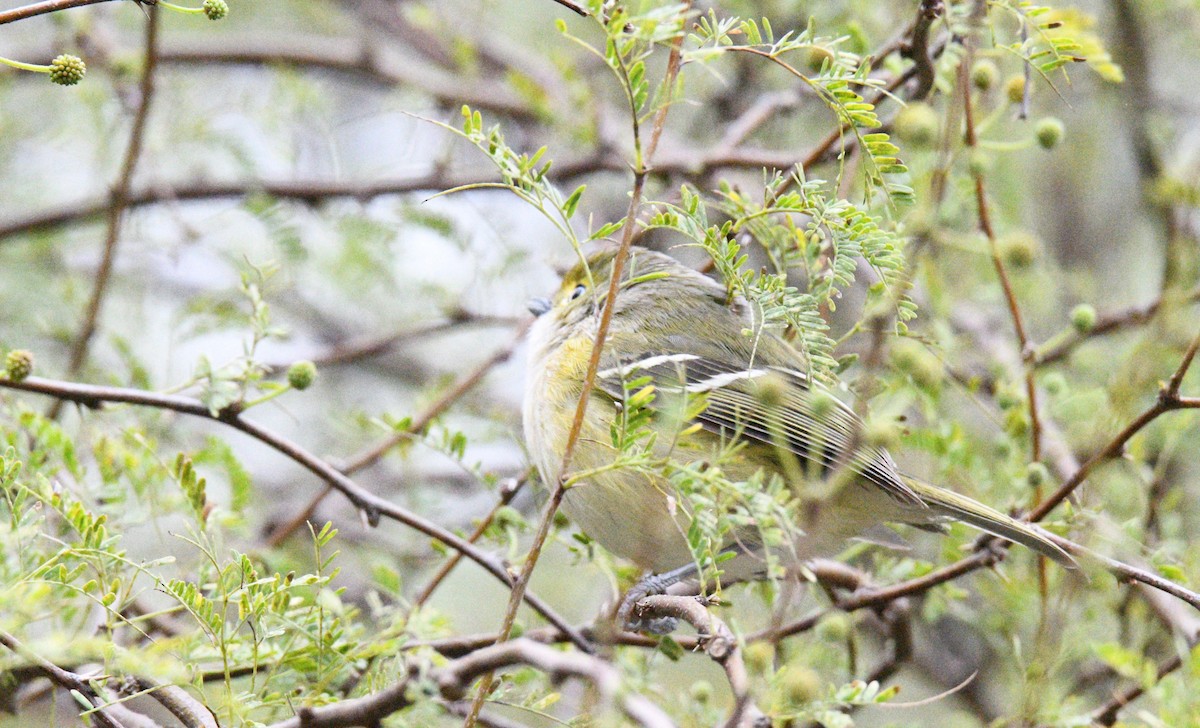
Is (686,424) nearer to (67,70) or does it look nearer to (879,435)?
(879,435)

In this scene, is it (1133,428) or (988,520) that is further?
(988,520)

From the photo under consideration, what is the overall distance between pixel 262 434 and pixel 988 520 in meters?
1.57

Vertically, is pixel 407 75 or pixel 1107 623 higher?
pixel 407 75

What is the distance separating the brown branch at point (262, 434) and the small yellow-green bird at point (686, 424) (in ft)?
0.96

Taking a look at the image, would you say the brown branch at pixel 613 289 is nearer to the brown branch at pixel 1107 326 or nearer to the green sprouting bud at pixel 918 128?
the green sprouting bud at pixel 918 128

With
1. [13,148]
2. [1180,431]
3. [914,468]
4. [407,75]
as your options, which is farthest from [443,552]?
[13,148]

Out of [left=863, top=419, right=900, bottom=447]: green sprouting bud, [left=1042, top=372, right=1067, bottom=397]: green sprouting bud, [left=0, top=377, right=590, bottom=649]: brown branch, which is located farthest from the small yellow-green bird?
[left=863, top=419, right=900, bottom=447]: green sprouting bud

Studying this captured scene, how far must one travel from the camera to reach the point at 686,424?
8.18 ft

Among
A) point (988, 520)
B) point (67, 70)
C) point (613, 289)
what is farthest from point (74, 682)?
point (988, 520)

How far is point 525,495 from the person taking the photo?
4.47 meters

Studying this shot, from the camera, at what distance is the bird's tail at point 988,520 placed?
2.48 metres

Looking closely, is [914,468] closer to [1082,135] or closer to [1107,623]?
[1107,623]

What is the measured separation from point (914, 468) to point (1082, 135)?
120 inches

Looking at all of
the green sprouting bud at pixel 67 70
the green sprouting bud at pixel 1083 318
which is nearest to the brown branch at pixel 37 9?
the green sprouting bud at pixel 67 70
